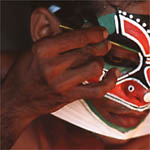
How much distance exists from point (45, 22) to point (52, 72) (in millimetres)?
144

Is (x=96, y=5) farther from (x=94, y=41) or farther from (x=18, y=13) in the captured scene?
(x=18, y=13)

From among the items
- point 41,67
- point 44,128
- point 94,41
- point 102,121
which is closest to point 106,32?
point 94,41

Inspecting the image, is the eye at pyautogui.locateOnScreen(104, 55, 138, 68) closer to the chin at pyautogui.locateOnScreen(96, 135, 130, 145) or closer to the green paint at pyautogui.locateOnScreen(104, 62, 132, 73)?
the green paint at pyautogui.locateOnScreen(104, 62, 132, 73)

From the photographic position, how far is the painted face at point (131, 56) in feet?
2.33

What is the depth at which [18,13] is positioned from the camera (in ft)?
3.36

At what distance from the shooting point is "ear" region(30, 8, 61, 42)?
701 millimetres

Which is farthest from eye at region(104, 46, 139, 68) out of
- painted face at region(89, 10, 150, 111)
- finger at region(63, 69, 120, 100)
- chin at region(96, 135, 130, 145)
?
chin at region(96, 135, 130, 145)

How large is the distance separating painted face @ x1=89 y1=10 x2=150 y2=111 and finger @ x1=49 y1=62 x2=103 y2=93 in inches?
4.9

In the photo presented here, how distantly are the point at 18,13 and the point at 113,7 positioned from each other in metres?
→ 0.42

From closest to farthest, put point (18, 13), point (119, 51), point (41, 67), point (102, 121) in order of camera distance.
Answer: point (41, 67) < point (119, 51) < point (102, 121) < point (18, 13)

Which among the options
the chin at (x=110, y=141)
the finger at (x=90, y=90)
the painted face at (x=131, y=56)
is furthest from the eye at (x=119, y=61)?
the chin at (x=110, y=141)

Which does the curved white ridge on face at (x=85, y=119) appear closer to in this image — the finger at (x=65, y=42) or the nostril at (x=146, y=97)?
the nostril at (x=146, y=97)

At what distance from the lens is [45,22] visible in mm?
708

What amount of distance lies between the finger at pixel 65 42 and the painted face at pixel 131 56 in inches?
3.5
